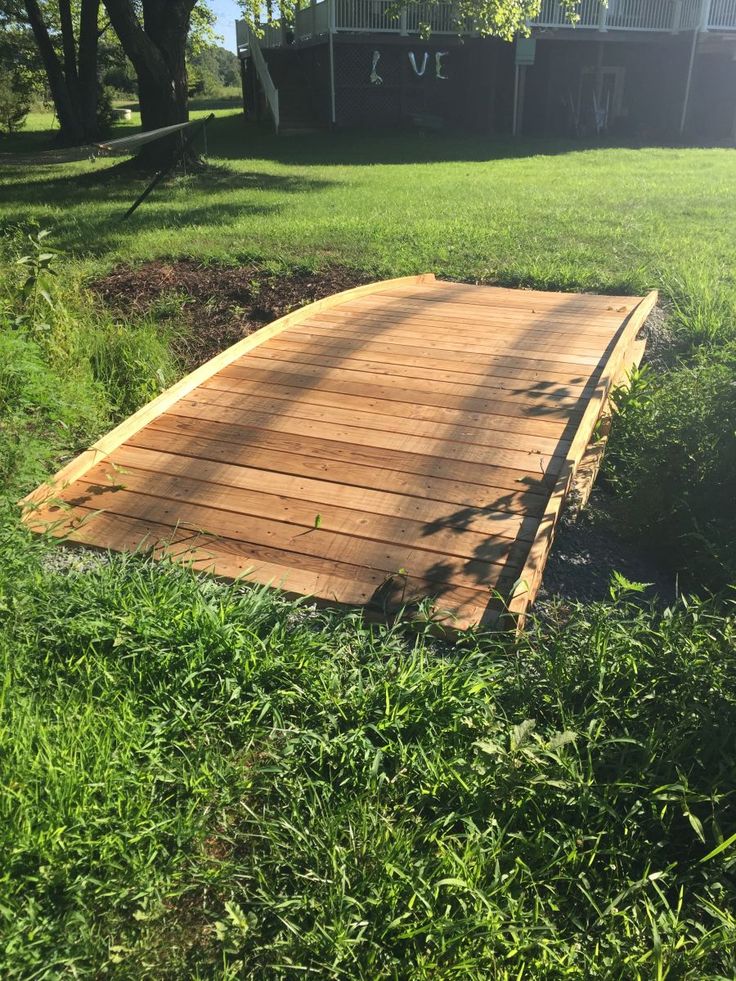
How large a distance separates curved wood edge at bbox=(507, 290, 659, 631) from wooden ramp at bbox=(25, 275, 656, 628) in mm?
13

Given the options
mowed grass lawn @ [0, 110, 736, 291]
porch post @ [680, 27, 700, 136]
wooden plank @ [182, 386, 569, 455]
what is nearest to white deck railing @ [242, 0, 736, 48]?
porch post @ [680, 27, 700, 136]

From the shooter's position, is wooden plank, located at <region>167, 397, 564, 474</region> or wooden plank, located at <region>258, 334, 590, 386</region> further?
wooden plank, located at <region>258, 334, 590, 386</region>

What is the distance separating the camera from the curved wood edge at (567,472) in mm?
3627

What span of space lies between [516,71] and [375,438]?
23821 mm

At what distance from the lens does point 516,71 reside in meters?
25.0

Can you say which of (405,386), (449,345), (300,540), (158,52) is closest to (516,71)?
(158,52)

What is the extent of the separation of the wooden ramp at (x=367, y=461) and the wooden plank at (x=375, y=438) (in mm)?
14

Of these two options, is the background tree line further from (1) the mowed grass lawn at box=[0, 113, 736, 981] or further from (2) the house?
(1) the mowed grass lawn at box=[0, 113, 736, 981]

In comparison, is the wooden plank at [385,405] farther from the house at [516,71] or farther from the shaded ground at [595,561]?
the house at [516,71]

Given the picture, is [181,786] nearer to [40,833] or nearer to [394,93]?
[40,833]

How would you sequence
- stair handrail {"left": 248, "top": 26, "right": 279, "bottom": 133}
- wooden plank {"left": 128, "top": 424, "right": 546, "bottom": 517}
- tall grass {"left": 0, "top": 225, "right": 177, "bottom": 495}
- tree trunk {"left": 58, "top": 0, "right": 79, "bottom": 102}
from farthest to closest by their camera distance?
stair handrail {"left": 248, "top": 26, "right": 279, "bottom": 133}, tree trunk {"left": 58, "top": 0, "right": 79, "bottom": 102}, tall grass {"left": 0, "top": 225, "right": 177, "bottom": 495}, wooden plank {"left": 128, "top": 424, "right": 546, "bottom": 517}

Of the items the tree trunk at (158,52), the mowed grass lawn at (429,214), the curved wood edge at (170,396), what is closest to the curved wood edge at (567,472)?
the mowed grass lawn at (429,214)

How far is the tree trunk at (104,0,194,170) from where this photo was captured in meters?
14.8

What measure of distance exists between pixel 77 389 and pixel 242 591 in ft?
8.25
